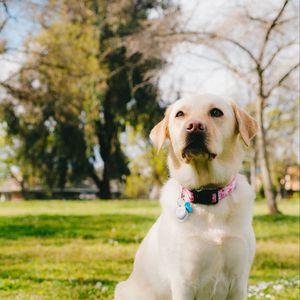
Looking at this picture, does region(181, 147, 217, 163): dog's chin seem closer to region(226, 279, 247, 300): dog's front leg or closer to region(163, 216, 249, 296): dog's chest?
region(163, 216, 249, 296): dog's chest

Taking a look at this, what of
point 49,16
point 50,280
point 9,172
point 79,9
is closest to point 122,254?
point 50,280

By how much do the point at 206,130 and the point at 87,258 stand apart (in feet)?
16.7

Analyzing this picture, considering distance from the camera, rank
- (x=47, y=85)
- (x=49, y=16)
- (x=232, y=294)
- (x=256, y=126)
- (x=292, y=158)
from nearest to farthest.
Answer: (x=232, y=294)
(x=256, y=126)
(x=49, y=16)
(x=47, y=85)
(x=292, y=158)

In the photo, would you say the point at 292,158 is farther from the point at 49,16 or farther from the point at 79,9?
the point at 49,16

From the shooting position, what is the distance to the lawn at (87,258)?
598 cm

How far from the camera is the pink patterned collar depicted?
3.71 m

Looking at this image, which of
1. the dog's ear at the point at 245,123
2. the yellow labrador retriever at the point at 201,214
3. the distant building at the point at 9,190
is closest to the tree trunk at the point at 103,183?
the yellow labrador retriever at the point at 201,214

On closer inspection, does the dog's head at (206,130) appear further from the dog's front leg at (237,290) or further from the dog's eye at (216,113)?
the dog's front leg at (237,290)

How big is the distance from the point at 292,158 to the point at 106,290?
52.3 meters

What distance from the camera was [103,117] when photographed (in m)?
35.0

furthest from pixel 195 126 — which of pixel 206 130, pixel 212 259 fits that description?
pixel 212 259

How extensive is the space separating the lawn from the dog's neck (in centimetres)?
236

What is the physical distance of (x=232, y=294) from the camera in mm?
3574

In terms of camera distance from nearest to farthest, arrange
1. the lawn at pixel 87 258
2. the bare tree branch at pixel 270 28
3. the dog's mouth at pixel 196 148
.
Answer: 1. the dog's mouth at pixel 196 148
2. the lawn at pixel 87 258
3. the bare tree branch at pixel 270 28
